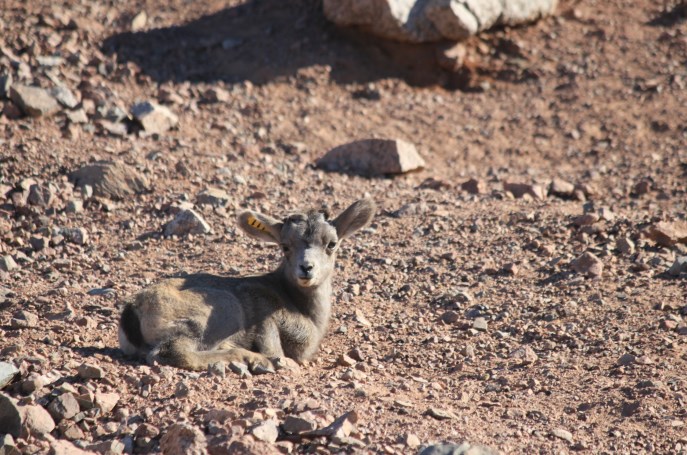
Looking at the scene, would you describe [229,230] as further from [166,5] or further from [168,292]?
[166,5]

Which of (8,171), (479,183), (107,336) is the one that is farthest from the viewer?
(479,183)

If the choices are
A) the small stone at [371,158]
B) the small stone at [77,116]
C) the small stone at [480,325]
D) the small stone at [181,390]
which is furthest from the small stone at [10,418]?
the small stone at [371,158]

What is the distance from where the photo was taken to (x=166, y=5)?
19.7 metres

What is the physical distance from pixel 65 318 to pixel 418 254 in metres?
4.67

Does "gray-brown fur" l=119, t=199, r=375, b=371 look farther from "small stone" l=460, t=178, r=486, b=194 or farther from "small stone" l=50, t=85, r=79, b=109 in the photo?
"small stone" l=50, t=85, r=79, b=109

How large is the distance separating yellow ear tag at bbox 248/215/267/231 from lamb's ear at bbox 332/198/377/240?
777 mm

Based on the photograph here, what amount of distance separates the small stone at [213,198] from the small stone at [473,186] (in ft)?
13.1

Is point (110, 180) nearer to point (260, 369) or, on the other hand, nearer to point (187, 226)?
point (187, 226)

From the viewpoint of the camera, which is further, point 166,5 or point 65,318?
point 166,5

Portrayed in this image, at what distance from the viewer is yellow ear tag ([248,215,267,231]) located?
379 inches

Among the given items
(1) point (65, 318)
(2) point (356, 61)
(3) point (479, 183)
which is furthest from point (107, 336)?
(2) point (356, 61)

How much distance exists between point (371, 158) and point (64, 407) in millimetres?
8985

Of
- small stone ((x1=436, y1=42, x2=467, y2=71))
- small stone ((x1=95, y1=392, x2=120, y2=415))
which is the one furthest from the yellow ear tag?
small stone ((x1=436, y1=42, x2=467, y2=71))

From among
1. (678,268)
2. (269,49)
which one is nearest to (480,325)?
(678,268)
